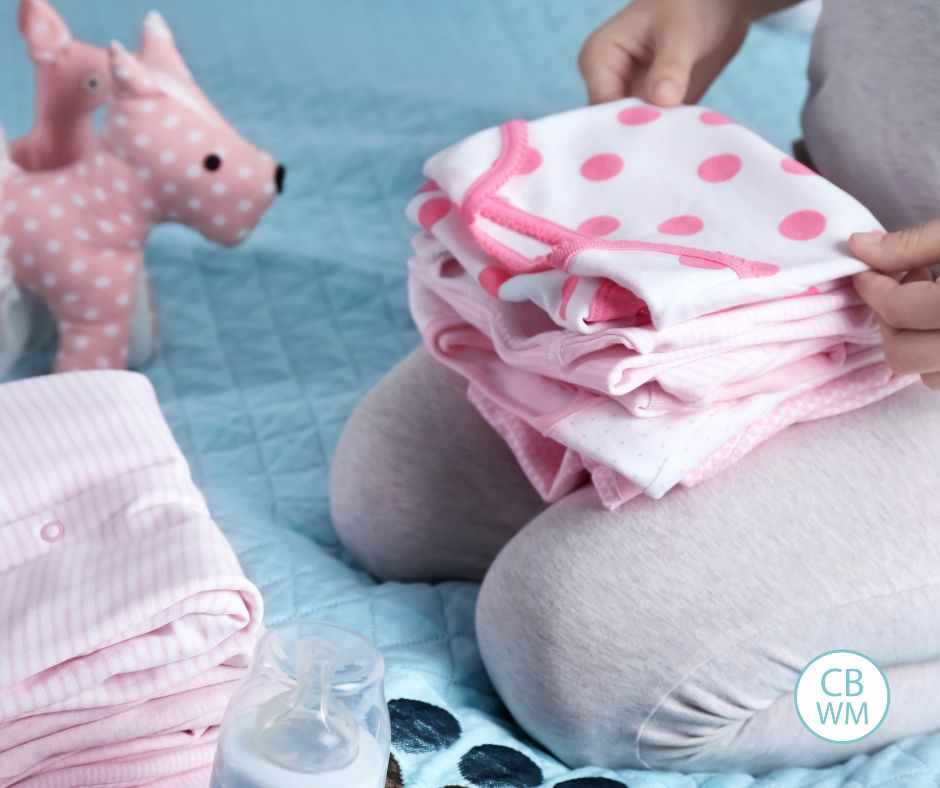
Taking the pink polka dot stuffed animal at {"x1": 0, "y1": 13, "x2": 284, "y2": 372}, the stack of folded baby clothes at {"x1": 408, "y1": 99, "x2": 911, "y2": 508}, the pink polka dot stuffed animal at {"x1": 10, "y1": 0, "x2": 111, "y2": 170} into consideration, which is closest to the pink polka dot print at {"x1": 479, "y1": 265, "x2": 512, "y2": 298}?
the stack of folded baby clothes at {"x1": 408, "y1": 99, "x2": 911, "y2": 508}

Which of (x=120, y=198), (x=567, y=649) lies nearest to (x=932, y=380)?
(x=567, y=649)

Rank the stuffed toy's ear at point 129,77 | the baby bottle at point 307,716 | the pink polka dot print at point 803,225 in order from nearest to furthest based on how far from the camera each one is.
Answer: the baby bottle at point 307,716
the pink polka dot print at point 803,225
the stuffed toy's ear at point 129,77

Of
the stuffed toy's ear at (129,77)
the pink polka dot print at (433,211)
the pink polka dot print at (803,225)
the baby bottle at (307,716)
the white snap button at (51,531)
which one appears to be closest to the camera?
the baby bottle at (307,716)

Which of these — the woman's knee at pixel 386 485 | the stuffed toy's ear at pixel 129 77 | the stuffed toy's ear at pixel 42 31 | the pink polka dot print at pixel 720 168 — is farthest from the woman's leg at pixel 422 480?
the stuffed toy's ear at pixel 42 31

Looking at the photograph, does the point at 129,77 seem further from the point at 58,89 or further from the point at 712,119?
the point at 712,119

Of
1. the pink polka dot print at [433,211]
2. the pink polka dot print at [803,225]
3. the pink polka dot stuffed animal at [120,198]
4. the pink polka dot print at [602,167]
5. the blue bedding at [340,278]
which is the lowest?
the blue bedding at [340,278]

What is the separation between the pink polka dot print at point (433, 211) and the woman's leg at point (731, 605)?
0.22 m

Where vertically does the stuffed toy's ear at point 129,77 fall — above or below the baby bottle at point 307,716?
above

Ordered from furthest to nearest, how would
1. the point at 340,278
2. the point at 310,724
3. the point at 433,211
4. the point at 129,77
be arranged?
1. the point at 340,278
2. the point at 129,77
3. the point at 433,211
4. the point at 310,724

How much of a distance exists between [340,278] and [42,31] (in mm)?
371

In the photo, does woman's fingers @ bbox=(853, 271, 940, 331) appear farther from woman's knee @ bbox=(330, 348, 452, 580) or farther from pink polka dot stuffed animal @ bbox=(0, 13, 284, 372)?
pink polka dot stuffed animal @ bbox=(0, 13, 284, 372)

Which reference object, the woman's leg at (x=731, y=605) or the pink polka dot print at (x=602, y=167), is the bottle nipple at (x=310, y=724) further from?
the pink polka dot print at (x=602, y=167)

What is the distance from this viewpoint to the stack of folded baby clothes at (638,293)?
0.68 metres

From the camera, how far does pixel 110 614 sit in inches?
22.3
